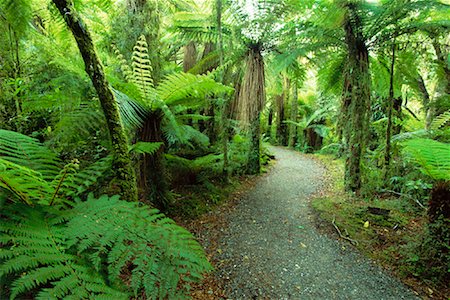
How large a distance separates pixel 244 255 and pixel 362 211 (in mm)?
2250

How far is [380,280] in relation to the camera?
245cm

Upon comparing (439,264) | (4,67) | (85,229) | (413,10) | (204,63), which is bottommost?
(439,264)

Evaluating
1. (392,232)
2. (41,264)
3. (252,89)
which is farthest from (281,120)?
(41,264)

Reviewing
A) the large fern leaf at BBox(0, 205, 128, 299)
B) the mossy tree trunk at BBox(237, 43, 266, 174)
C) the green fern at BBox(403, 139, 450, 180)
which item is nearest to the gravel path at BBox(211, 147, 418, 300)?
the green fern at BBox(403, 139, 450, 180)

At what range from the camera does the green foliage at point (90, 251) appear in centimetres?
89

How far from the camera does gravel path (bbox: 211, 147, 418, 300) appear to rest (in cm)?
227

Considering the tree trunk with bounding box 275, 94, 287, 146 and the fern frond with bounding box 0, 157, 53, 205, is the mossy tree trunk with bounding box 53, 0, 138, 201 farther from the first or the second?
the tree trunk with bounding box 275, 94, 287, 146

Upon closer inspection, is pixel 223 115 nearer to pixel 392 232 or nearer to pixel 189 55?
pixel 189 55

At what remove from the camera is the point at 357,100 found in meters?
4.44


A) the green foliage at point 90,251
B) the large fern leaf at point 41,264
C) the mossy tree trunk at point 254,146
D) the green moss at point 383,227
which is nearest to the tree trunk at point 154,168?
the green foliage at point 90,251

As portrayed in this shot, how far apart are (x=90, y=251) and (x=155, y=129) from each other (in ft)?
6.16

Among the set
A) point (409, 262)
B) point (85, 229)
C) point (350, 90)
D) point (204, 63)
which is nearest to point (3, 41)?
point (85, 229)

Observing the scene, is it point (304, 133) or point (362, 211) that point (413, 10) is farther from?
point (304, 133)

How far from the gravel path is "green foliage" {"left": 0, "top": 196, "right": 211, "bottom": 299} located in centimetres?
138
